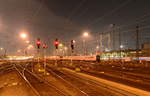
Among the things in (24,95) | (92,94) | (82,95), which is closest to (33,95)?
(24,95)

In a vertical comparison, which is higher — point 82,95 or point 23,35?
point 23,35

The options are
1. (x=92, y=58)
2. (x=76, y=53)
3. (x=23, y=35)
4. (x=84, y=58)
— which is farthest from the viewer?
(x=76, y=53)

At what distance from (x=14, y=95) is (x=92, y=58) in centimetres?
5660

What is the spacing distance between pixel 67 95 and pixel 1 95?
5.39 m

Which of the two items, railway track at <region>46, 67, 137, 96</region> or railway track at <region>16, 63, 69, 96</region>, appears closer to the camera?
railway track at <region>46, 67, 137, 96</region>

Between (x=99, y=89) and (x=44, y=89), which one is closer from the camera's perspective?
(x=99, y=89)

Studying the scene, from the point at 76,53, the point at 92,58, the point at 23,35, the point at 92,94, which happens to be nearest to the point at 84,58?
the point at 92,58

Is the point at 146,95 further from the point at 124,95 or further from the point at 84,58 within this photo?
the point at 84,58

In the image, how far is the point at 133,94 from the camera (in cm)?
1158

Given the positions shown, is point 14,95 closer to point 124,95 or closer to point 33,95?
point 33,95

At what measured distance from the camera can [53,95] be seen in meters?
12.1

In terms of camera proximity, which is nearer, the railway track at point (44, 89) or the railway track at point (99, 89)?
the railway track at point (99, 89)

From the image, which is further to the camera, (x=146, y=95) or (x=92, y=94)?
(x=92, y=94)

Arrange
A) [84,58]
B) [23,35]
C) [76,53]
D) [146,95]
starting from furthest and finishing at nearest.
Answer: [76,53] → [84,58] → [23,35] → [146,95]
